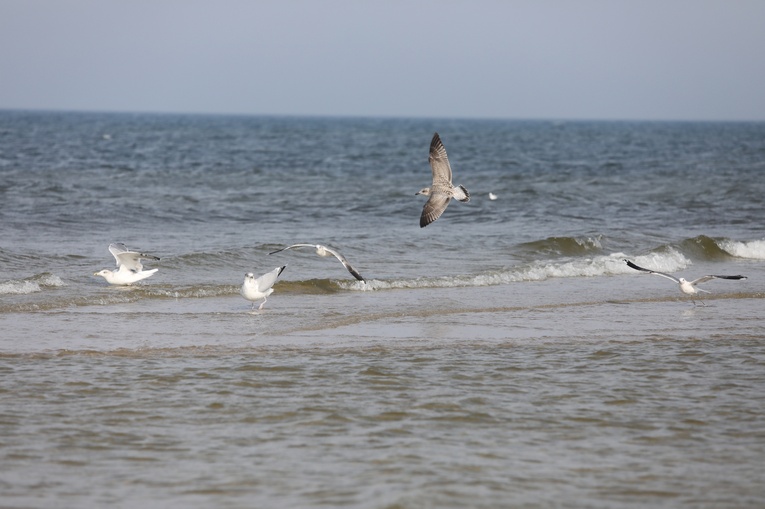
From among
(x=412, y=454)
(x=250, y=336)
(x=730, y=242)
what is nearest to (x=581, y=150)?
(x=730, y=242)

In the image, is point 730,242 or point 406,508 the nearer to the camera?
point 406,508

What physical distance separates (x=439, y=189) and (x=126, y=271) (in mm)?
4219

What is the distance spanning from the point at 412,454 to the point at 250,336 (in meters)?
3.69

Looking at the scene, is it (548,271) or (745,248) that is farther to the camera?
(745,248)

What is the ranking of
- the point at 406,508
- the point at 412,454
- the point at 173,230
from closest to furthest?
the point at 406,508, the point at 412,454, the point at 173,230

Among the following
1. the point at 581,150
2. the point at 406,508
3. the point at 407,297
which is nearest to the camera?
the point at 406,508

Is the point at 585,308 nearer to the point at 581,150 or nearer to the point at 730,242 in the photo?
the point at 730,242

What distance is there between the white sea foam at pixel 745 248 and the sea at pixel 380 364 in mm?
34

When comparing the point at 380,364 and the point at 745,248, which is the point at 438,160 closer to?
the point at 380,364

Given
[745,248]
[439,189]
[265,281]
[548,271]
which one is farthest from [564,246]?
[265,281]

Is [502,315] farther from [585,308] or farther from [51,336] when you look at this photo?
[51,336]

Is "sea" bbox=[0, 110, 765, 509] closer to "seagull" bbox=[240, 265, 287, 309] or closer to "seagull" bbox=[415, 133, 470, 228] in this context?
"seagull" bbox=[240, 265, 287, 309]

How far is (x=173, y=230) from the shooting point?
16438mm

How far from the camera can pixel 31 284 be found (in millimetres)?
10562
